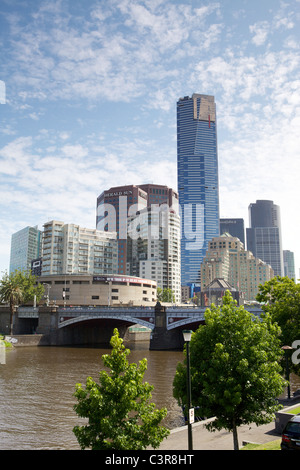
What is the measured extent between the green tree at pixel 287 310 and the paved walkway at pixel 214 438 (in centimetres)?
1180

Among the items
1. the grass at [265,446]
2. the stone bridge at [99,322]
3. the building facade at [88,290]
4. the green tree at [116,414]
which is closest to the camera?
the green tree at [116,414]

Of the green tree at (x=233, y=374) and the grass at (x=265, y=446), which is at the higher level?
the green tree at (x=233, y=374)

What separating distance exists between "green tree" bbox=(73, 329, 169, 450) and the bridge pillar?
73326 mm

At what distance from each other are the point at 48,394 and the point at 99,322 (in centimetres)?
6520

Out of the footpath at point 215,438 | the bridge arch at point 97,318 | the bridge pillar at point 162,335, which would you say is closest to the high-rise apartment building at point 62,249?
the bridge arch at point 97,318

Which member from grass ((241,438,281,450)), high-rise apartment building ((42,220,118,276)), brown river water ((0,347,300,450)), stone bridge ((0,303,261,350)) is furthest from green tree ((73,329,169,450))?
high-rise apartment building ((42,220,118,276))

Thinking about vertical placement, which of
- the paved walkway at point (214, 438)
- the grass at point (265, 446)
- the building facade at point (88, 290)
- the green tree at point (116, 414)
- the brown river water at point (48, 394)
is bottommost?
the brown river water at point (48, 394)

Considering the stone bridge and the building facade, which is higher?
the building facade

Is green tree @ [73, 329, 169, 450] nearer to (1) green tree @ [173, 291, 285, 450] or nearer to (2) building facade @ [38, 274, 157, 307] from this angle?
(1) green tree @ [173, 291, 285, 450]

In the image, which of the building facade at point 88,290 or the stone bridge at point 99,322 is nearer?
the stone bridge at point 99,322

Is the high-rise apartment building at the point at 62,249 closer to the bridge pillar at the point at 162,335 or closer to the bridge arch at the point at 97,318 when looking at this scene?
the bridge arch at the point at 97,318

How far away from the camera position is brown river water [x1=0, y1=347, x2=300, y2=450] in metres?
27.0

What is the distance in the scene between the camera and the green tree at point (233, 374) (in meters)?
Answer: 19.0
